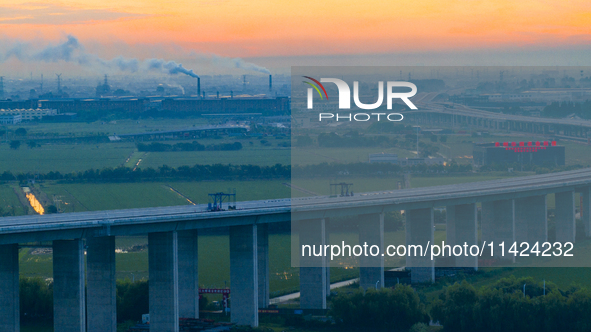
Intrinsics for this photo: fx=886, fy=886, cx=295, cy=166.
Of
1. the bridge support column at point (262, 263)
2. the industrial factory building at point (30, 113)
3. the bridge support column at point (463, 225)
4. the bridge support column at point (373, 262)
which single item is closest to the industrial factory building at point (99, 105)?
the industrial factory building at point (30, 113)

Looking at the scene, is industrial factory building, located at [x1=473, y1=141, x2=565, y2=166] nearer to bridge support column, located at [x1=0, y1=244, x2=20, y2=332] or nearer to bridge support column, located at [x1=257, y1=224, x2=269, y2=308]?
bridge support column, located at [x1=257, y1=224, x2=269, y2=308]

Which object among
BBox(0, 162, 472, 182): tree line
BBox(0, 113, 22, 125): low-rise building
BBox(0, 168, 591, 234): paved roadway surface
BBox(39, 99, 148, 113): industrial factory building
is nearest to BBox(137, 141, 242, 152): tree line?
BBox(0, 162, 472, 182): tree line

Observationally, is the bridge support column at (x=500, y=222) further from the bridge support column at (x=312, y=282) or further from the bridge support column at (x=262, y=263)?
the bridge support column at (x=262, y=263)

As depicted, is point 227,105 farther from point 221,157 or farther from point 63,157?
point 221,157

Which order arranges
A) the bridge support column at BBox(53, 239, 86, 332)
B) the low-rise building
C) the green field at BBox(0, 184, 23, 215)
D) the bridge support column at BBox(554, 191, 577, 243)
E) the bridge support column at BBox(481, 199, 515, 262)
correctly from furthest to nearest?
the low-rise building → the green field at BBox(0, 184, 23, 215) → the bridge support column at BBox(554, 191, 577, 243) → the bridge support column at BBox(481, 199, 515, 262) → the bridge support column at BBox(53, 239, 86, 332)

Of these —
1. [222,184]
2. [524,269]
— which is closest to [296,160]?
[222,184]

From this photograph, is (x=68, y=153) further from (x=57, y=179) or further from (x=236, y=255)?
(x=236, y=255)
